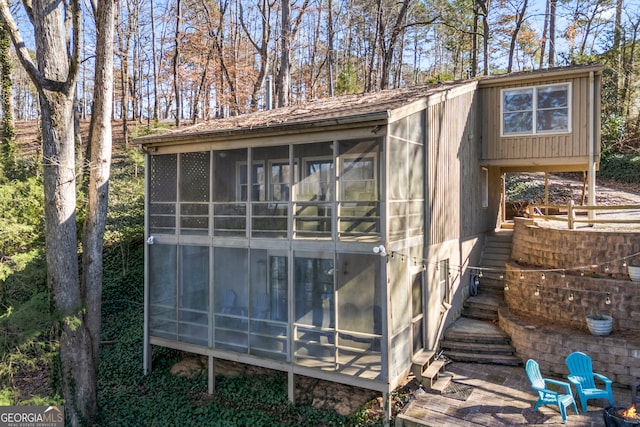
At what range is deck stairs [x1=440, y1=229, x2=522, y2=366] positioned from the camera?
886 centimetres

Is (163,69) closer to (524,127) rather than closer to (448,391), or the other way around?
(524,127)

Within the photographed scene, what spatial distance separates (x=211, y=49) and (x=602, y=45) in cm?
2132

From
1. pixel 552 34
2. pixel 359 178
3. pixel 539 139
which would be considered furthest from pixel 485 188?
pixel 552 34

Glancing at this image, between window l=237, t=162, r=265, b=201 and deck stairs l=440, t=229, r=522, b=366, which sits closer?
deck stairs l=440, t=229, r=522, b=366

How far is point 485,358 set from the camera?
8.82m

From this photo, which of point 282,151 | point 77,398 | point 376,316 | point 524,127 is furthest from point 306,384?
point 524,127

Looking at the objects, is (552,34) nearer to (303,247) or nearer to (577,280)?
(577,280)

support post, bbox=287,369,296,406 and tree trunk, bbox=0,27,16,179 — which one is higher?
tree trunk, bbox=0,27,16,179

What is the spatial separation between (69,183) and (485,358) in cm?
966

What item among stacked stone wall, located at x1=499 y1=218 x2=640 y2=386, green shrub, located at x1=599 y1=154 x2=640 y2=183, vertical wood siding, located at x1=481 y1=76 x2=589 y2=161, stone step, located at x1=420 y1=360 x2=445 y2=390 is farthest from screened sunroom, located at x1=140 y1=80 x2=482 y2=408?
green shrub, located at x1=599 y1=154 x2=640 y2=183

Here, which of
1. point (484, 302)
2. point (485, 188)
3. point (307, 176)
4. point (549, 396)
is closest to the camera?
point (549, 396)

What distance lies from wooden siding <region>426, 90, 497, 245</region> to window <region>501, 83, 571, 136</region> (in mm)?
957

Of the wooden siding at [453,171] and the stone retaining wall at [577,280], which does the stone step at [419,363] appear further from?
the stone retaining wall at [577,280]

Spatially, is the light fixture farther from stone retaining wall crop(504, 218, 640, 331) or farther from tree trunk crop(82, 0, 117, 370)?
tree trunk crop(82, 0, 117, 370)
